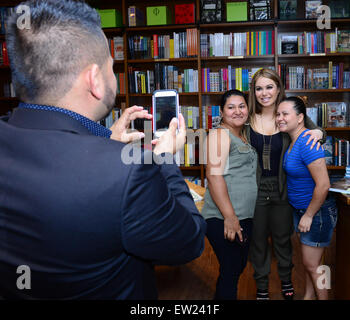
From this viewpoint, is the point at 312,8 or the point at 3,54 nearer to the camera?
the point at 312,8

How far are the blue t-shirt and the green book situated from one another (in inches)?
84.1

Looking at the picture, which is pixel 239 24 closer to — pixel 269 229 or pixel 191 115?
pixel 191 115

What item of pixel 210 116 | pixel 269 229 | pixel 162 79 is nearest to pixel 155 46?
pixel 162 79

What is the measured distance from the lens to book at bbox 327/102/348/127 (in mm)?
3481

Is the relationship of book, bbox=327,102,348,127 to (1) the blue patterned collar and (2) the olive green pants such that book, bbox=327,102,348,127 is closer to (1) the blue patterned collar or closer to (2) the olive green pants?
(2) the olive green pants

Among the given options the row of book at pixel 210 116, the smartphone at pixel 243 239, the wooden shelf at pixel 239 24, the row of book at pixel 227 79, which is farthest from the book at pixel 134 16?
the smartphone at pixel 243 239

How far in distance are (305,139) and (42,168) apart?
1568 mm

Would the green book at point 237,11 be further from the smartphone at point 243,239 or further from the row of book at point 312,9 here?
the smartphone at point 243,239

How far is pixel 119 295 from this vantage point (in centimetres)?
59

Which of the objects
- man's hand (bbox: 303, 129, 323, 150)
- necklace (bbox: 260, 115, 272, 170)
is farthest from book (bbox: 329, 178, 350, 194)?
necklace (bbox: 260, 115, 272, 170)

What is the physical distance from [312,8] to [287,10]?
276 millimetres

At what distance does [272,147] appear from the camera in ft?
6.09

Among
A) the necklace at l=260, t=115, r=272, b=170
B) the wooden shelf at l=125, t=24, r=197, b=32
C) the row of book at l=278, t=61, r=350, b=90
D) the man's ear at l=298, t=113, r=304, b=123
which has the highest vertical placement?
the wooden shelf at l=125, t=24, r=197, b=32

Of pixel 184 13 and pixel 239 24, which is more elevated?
pixel 184 13
